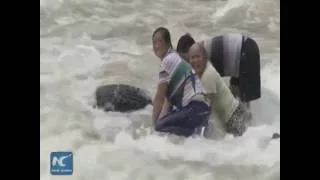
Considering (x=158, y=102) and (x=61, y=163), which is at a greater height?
(x=158, y=102)

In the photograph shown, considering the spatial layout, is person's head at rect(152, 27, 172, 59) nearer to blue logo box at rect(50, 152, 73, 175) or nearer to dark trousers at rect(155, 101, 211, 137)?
dark trousers at rect(155, 101, 211, 137)

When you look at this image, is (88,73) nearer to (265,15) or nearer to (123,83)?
(123,83)

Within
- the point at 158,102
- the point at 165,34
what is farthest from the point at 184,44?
the point at 158,102

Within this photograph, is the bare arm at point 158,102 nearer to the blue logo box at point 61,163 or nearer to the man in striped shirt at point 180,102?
the man in striped shirt at point 180,102

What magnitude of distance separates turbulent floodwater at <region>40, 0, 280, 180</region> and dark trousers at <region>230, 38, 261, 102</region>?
17 millimetres

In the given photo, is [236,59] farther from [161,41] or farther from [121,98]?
[121,98]

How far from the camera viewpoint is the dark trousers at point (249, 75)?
1312 millimetres

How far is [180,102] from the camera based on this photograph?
1305mm

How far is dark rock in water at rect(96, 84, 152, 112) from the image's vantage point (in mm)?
1304

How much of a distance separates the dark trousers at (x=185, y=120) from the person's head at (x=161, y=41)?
0.47 feet

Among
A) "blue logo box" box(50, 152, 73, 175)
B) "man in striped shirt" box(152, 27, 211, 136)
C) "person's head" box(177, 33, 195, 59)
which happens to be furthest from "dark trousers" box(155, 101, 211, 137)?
"blue logo box" box(50, 152, 73, 175)

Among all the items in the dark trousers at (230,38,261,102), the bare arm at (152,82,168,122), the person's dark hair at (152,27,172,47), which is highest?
the person's dark hair at (152,27,172,47)

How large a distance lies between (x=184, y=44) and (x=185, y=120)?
0.18 m
